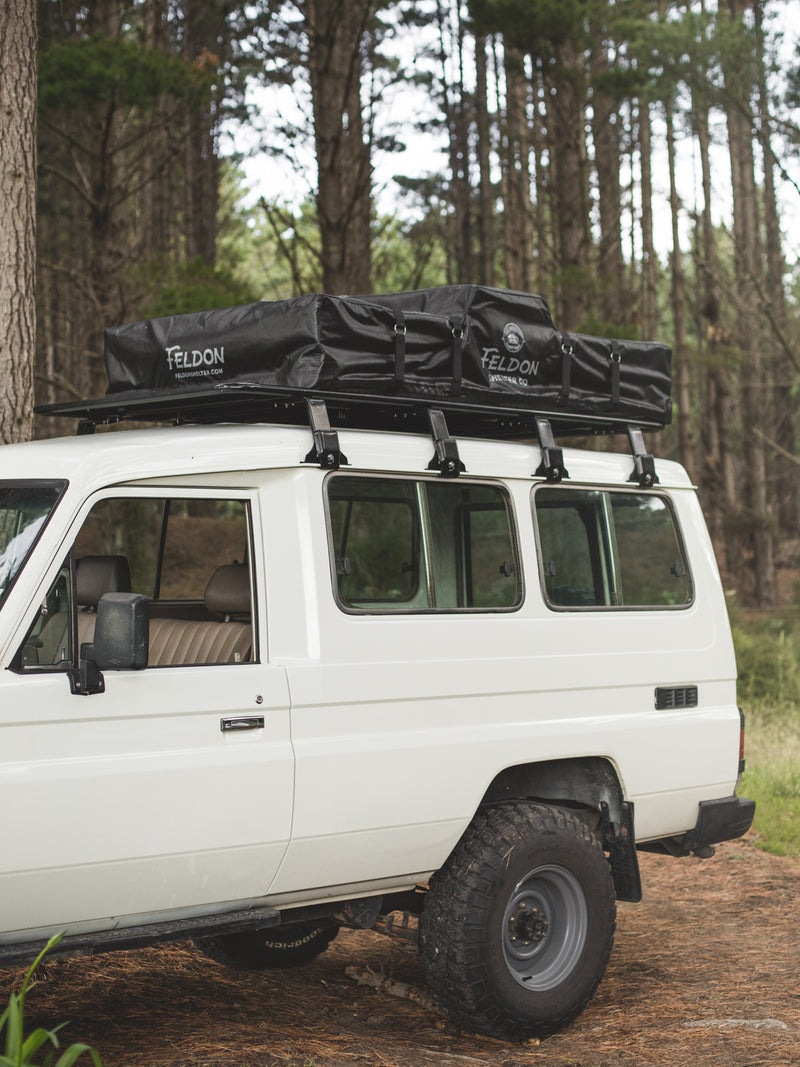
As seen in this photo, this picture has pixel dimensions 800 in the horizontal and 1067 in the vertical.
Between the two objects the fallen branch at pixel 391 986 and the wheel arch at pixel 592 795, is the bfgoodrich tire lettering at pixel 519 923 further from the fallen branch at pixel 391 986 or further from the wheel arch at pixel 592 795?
the fallen branch at pixel 391 986

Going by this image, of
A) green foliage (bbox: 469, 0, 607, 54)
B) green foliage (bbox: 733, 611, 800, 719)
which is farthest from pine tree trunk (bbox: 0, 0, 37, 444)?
green foliage (bbox: 469, 0, 607, 54)

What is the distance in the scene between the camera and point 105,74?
1059 centimetres

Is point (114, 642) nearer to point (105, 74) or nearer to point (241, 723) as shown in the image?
point (241, 723)

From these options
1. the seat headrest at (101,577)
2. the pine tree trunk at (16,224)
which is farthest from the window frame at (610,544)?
the pine tree trunk at (16,224)

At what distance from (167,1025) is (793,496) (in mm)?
33881

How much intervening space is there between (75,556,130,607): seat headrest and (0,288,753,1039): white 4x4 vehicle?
1 centimetres

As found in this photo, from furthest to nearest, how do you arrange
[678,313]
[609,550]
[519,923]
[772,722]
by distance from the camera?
1. [678,313]
2. [772,722]
3. [609,550]
4. [519,923]

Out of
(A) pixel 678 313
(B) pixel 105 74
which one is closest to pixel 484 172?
(A) pixel 678 313

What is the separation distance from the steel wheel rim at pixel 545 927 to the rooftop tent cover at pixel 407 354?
2.04 meters

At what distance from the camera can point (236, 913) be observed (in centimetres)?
417

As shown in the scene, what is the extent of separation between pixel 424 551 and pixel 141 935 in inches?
74.2

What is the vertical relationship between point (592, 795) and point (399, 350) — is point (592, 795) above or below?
below

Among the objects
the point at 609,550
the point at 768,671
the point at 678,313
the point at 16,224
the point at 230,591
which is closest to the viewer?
the point at 230,591

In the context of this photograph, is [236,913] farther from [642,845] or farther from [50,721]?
[642,845]
